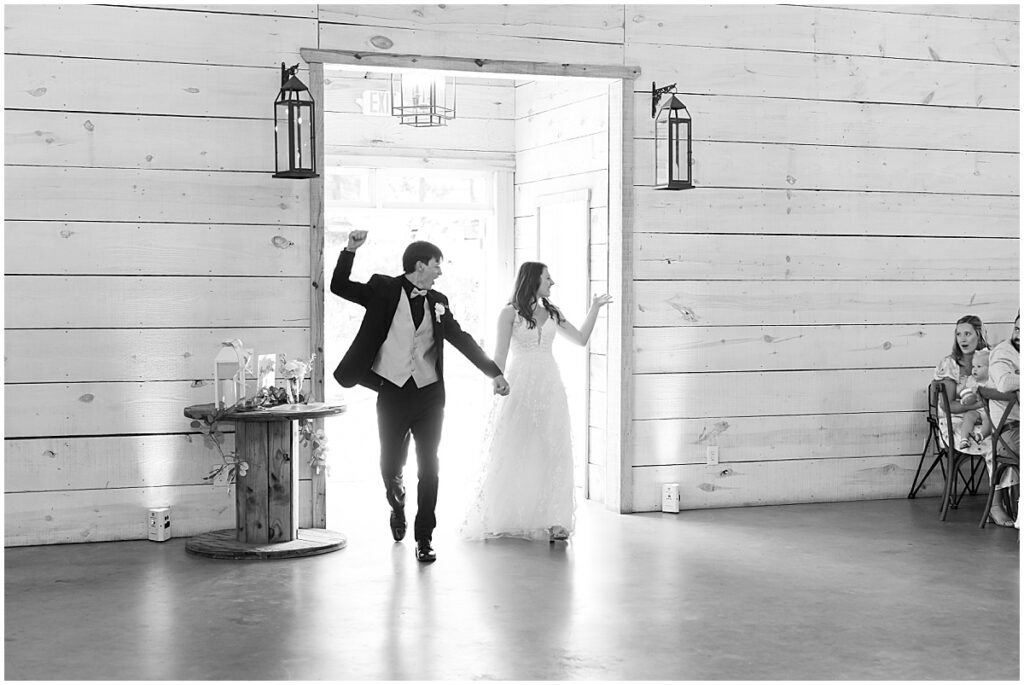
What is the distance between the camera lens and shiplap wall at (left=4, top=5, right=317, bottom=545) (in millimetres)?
5676

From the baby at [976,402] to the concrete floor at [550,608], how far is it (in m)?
0.59

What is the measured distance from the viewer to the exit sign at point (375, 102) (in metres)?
→ 7.94

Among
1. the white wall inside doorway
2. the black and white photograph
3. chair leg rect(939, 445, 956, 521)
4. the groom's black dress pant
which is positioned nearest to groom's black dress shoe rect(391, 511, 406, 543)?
the black and white photograph

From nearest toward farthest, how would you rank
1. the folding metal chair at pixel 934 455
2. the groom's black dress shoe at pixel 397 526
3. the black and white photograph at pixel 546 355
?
the black and white photograph at pixel 546 355, the groom's black dress shoe at pixel 397 526, the folding metal chair at pixel 934 455

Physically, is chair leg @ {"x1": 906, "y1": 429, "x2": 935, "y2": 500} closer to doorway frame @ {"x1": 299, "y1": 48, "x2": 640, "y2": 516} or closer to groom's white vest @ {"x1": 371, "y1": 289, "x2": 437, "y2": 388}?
doorway frame @ {"x1": 299, "y1": 48, "x2": 640, "y2": 516}

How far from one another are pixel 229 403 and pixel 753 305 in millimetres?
2923

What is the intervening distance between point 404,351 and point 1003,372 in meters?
2.97

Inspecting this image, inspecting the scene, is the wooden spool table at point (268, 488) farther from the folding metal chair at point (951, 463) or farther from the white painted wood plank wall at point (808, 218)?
the folding metal chair at point (951, 463)

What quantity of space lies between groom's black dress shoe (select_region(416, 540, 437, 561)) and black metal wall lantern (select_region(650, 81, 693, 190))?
230 cm

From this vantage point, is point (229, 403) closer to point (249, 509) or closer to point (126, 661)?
point (249, 509)

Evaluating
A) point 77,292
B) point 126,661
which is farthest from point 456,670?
point 77,292

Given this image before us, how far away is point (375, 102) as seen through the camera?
7.95m

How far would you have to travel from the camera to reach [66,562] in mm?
5379

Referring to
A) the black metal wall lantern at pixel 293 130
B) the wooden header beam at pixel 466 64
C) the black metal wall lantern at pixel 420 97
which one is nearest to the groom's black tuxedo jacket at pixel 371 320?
the black metal wall lantern at pixel 293 130
